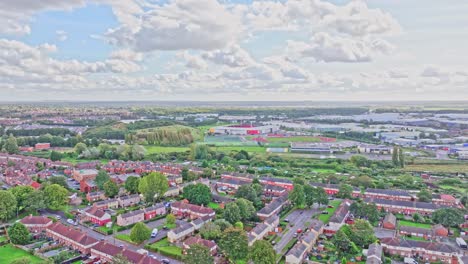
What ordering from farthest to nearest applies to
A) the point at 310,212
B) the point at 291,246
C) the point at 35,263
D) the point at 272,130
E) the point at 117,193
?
the point at 272,130, the point at 117,193, the point at 310,212, the point at 291,246, the point at 35,263

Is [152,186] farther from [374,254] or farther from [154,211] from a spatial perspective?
[374,254]

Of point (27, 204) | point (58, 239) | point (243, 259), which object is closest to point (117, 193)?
point (27, 204)

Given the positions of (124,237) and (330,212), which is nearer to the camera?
(124,237)

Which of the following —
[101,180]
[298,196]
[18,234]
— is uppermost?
[101,180]

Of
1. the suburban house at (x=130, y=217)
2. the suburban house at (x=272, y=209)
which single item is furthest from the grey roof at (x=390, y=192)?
the suburban house at (x=130, y=217)

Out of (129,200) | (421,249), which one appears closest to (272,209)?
(421,249)

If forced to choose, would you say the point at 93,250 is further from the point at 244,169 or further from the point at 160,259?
the point at 244,169
